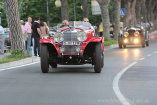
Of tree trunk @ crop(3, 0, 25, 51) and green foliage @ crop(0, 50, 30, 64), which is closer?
green foliage @ crop(0, 50, 30, 64)

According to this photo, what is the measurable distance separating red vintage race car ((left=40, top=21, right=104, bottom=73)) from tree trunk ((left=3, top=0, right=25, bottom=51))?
648 cm

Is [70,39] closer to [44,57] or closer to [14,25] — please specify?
[44,57]

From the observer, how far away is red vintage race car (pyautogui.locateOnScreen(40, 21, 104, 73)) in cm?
1530

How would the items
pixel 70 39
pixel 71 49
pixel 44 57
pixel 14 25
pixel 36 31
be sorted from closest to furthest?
pixel 44 57, pixel 71 49, pixel 70 39, pixel 14 25, pixel 36 31

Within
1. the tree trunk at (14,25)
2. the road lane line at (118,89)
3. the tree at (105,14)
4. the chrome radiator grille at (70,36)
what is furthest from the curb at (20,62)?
the tree at (105,14)

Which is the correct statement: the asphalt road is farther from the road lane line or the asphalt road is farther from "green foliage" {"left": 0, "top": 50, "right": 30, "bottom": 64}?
"green foliage" {"left": 0, "top": 50, "right": 30, "bottom": 64}

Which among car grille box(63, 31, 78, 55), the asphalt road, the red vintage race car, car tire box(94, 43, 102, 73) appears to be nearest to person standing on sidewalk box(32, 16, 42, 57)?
the asphalt road

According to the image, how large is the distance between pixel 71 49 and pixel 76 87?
4.00 meters

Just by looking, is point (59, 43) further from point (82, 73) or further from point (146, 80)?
point (146, 80)

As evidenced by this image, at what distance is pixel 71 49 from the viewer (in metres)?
15.5

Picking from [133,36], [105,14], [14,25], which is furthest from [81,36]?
[105,14]

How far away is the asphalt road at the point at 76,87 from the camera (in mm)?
9487

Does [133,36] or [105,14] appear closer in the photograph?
[133,36]

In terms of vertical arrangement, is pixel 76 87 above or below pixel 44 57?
below
